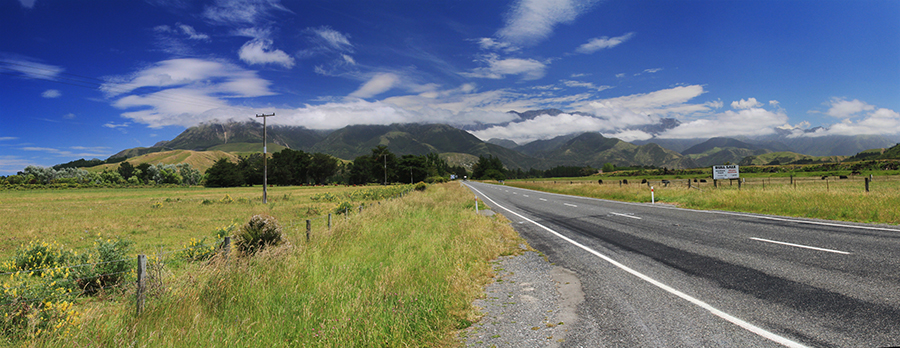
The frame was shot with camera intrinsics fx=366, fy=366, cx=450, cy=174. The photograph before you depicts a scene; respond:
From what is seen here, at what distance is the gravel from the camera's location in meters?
4.13

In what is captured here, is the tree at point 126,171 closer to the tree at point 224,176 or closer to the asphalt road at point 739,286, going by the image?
the tree at point 224,176

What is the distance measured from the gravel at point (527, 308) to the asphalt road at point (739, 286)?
0.65 ft

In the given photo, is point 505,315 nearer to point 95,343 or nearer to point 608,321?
point 608,321

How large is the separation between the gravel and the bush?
552cm

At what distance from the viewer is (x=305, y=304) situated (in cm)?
512

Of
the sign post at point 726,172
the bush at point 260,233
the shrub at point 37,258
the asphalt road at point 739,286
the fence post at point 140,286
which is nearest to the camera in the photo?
the asphalt road at point 739,286

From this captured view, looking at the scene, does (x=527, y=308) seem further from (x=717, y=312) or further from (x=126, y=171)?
(x=126, y=171)

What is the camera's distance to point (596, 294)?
18.3 ft

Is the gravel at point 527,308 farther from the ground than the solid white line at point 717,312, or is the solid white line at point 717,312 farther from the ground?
the solid white line at point 717,312

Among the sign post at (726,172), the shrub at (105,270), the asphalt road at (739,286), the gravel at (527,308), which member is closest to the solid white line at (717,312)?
the asphalt road at (739,286)

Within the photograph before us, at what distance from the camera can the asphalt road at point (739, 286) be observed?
386cm

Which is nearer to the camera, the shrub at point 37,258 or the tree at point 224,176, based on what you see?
the shrub at point 37,258

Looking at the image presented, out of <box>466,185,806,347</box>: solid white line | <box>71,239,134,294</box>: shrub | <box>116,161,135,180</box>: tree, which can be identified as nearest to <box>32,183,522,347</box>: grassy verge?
<box>71,239,134,294</box>: shrub

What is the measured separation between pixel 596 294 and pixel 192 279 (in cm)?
608
